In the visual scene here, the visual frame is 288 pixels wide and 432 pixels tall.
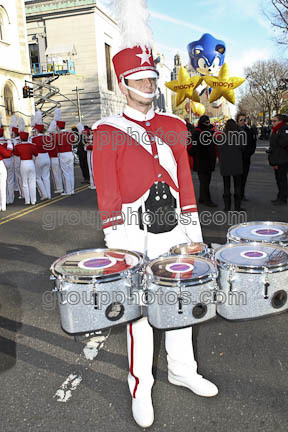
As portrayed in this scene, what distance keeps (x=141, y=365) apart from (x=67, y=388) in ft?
2.22

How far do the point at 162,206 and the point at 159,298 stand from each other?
0.64m

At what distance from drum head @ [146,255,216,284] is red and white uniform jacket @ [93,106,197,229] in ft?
1.25

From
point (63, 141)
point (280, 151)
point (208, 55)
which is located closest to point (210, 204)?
point (280, 151)

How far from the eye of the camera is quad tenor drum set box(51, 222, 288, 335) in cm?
196

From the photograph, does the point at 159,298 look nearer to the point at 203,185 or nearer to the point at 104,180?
the point at 104,180

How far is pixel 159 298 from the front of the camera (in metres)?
1.98

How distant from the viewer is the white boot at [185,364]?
2604mm

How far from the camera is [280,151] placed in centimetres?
869

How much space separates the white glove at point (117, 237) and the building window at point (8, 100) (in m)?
28.1

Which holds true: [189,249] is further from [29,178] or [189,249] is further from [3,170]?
A: [29,178]

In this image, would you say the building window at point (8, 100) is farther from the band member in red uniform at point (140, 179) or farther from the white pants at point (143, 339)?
the white pants at point (143, 339)

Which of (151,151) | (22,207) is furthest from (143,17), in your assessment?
(22,207)

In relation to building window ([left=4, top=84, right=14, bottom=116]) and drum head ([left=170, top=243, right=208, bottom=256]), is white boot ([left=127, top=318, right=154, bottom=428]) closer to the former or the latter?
drum head ([left=170, top=243, right=208, bottom=256])

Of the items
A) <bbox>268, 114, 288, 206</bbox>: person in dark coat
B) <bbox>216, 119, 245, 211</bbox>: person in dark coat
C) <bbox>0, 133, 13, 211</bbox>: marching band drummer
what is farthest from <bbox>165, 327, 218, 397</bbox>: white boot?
<bbox>0, 133, 13, 211</bbox>: marching band drummer
